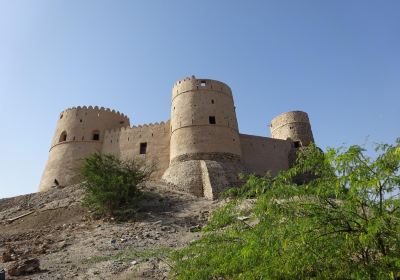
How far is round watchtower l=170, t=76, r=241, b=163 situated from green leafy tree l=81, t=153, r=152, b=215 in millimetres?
3782

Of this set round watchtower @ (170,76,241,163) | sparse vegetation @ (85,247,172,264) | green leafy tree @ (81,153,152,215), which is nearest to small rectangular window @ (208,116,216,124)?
round watchtower @ (170,76,241,163)

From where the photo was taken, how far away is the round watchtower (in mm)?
17547

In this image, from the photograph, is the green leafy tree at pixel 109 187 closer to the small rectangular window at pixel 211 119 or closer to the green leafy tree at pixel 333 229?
the small rectangular window at pixel 211 119

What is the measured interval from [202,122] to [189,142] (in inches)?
51.6

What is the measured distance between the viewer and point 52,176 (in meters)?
21.4

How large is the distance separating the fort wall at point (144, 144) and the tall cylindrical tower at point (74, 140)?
3.80ft

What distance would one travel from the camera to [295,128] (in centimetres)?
2331

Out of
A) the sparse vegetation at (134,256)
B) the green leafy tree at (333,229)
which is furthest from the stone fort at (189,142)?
the green leafy tree at (333,229)

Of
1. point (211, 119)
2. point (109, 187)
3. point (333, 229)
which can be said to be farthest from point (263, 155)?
point (333, 229)

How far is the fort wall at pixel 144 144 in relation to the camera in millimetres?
19703

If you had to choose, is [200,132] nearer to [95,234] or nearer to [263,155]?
[263,155]

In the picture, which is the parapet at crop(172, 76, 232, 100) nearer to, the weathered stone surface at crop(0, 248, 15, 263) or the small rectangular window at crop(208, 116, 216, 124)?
the small rectangular window at crop(208, 116, 216, 124)

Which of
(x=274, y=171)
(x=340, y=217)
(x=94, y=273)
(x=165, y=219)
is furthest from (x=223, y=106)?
(x=340, y=217)

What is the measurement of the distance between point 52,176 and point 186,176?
9.63 m
